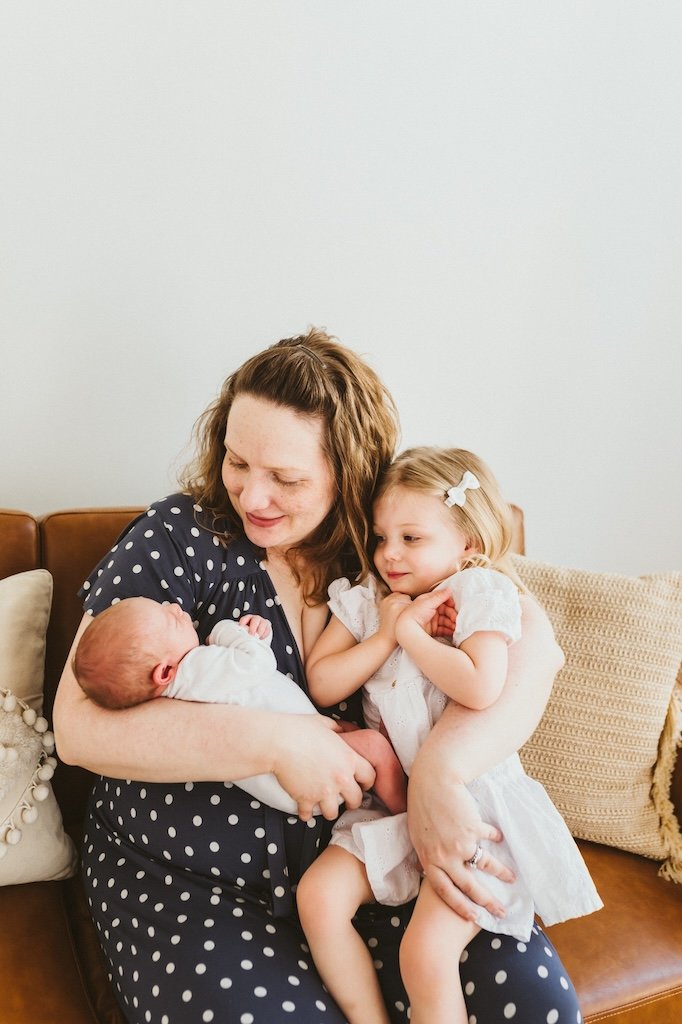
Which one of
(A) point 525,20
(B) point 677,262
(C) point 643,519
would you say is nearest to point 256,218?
(A) point 525,20

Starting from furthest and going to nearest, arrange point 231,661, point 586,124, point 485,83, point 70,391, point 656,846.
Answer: point 586,124, point 485,83, point 70,391, point 656,846, point 231,661

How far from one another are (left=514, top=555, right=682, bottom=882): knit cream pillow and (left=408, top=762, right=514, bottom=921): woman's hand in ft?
1.49

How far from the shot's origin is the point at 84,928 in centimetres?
146

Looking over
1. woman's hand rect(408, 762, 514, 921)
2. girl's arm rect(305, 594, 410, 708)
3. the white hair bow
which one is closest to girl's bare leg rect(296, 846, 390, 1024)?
woman's hand rect(408, 762, 514, 921)

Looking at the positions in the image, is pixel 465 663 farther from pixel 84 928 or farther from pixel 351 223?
pixel 351 223

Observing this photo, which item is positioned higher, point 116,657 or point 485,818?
point 116,657

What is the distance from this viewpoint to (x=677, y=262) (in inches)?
91.7

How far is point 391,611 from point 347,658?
0.36 ft

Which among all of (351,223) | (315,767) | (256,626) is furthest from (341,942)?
(351,223)

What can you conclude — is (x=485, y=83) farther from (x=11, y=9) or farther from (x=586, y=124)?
(x=11, y=9)

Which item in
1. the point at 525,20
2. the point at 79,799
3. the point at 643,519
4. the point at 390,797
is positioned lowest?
the point at 79,799

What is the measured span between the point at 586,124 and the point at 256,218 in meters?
0.94

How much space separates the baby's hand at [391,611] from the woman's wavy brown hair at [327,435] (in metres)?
0.12

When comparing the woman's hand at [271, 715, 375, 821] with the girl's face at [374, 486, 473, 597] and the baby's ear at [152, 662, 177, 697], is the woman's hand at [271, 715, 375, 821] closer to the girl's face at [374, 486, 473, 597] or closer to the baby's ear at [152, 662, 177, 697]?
the baby's ear at [152, 662, 177, 697]
